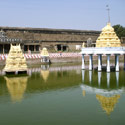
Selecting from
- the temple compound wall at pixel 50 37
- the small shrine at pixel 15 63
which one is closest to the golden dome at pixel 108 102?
the small shrine at pixel 15 63

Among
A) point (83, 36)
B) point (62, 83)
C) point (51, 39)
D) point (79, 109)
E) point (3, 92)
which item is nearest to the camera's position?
point (79, 109)

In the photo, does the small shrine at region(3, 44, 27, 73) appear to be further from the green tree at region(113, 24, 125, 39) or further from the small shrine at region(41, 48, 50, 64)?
the green tree at region(113, 24, 125, 39)

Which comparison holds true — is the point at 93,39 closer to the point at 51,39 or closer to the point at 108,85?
the point at 51,39

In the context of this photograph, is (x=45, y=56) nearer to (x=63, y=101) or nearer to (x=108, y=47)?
(x=108, y=47)

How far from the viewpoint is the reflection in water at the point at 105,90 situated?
46.3 feet

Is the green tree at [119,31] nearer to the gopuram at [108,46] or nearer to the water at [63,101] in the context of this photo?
the gopuram at [108,46]

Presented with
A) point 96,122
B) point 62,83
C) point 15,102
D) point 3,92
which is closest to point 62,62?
point 62,83

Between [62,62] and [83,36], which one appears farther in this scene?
[83,36]

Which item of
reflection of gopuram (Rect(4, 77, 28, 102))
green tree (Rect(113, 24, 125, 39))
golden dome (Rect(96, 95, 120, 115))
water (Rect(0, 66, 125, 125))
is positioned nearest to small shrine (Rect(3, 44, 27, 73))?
reflection of gopuram (Rect(4, 77, 28, 102))

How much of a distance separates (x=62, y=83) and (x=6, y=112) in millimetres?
8619

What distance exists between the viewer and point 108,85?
19.5 meters

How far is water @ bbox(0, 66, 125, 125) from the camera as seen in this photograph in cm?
1158

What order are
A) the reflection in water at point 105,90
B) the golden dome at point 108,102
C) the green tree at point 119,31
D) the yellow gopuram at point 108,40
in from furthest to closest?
the green tree at point 119,31, the yellow gopuram at point 108,40, the reflection in water at point 105,90, the golden dome at point 108,102

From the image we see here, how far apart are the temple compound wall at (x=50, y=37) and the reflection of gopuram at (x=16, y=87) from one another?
2540 centimetres
